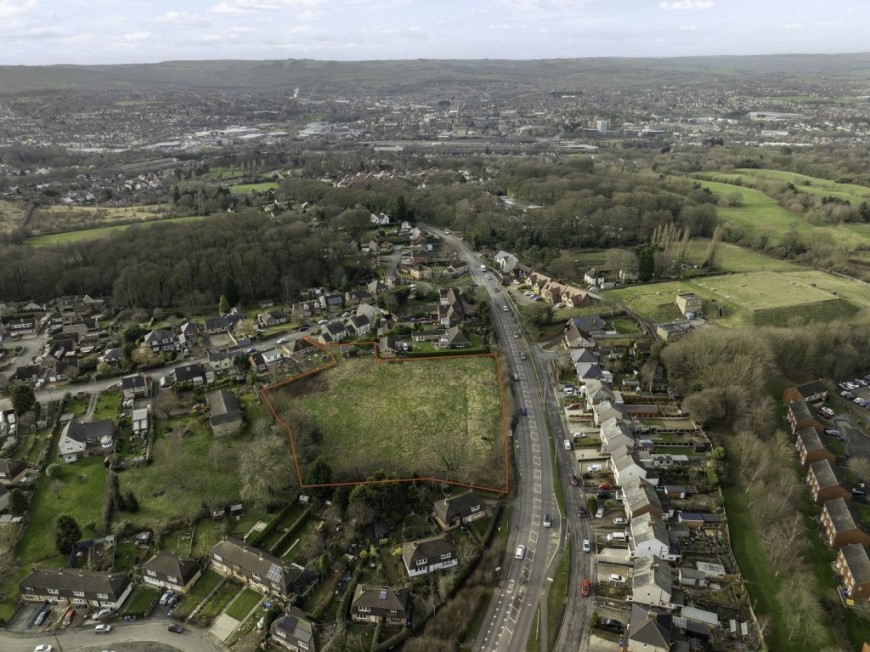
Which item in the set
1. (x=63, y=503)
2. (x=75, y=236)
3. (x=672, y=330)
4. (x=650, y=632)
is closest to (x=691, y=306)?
(x=672, y=330)

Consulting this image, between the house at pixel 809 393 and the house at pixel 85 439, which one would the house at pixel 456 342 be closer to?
the house at pixel 809 393

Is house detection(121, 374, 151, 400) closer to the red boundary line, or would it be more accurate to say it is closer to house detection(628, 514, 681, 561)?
the red boundary line

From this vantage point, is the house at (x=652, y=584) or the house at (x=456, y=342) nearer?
the house at (x=652, y=584)

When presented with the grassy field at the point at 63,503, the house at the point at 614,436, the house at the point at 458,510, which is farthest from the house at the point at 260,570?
the house at the point at 614,436

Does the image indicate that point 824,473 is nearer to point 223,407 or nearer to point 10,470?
point 223,407

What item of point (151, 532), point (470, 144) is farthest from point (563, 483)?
point (470, 144)

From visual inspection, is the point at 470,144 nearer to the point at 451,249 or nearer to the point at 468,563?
the point at 451,249

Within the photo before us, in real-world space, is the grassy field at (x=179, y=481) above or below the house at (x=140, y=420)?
below
